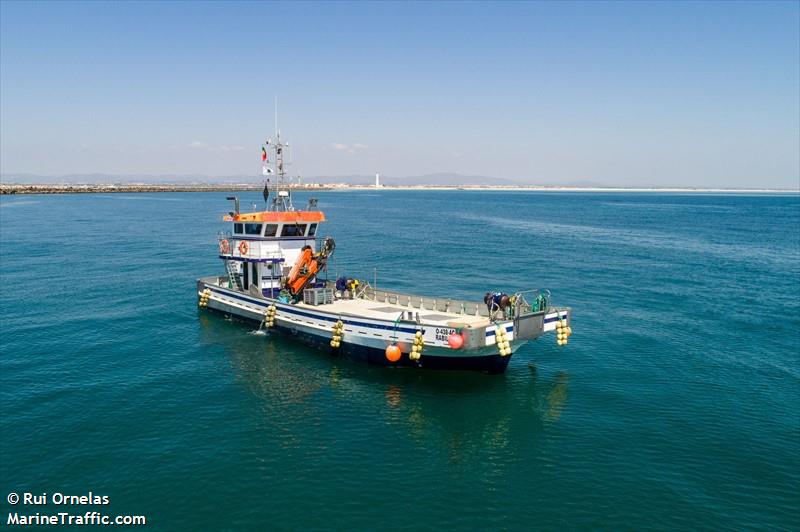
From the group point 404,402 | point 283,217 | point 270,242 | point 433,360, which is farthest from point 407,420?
point 283,217

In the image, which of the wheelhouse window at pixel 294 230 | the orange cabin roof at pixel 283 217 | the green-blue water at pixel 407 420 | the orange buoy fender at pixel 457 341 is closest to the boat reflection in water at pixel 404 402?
the green-blue water at pixel 407 420

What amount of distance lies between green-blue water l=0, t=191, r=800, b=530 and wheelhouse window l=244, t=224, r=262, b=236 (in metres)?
6.87

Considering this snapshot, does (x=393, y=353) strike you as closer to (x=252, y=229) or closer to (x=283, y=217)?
(x=283, y=217)

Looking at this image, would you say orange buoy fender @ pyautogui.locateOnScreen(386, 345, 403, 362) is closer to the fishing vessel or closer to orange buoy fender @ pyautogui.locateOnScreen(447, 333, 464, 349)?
the fishing vessel

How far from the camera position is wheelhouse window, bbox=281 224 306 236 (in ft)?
113

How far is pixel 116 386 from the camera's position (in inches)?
1003

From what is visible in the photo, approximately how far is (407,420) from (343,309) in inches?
413

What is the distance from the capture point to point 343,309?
1237 inches

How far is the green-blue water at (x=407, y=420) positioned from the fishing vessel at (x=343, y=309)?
1397mm

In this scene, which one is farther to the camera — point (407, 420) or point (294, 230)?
point (294, 230)

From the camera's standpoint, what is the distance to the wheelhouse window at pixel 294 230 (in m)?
34.6

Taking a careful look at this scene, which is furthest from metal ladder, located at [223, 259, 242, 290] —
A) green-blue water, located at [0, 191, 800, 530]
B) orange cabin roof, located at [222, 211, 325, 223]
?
orange cabin roof, located at [222, 211, 325, 223]

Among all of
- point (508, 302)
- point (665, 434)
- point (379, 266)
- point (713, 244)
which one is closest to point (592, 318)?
point (508, 302)

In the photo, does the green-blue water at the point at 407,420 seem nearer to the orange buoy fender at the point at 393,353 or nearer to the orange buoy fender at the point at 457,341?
the orange buoy fender at the point at 393,353
